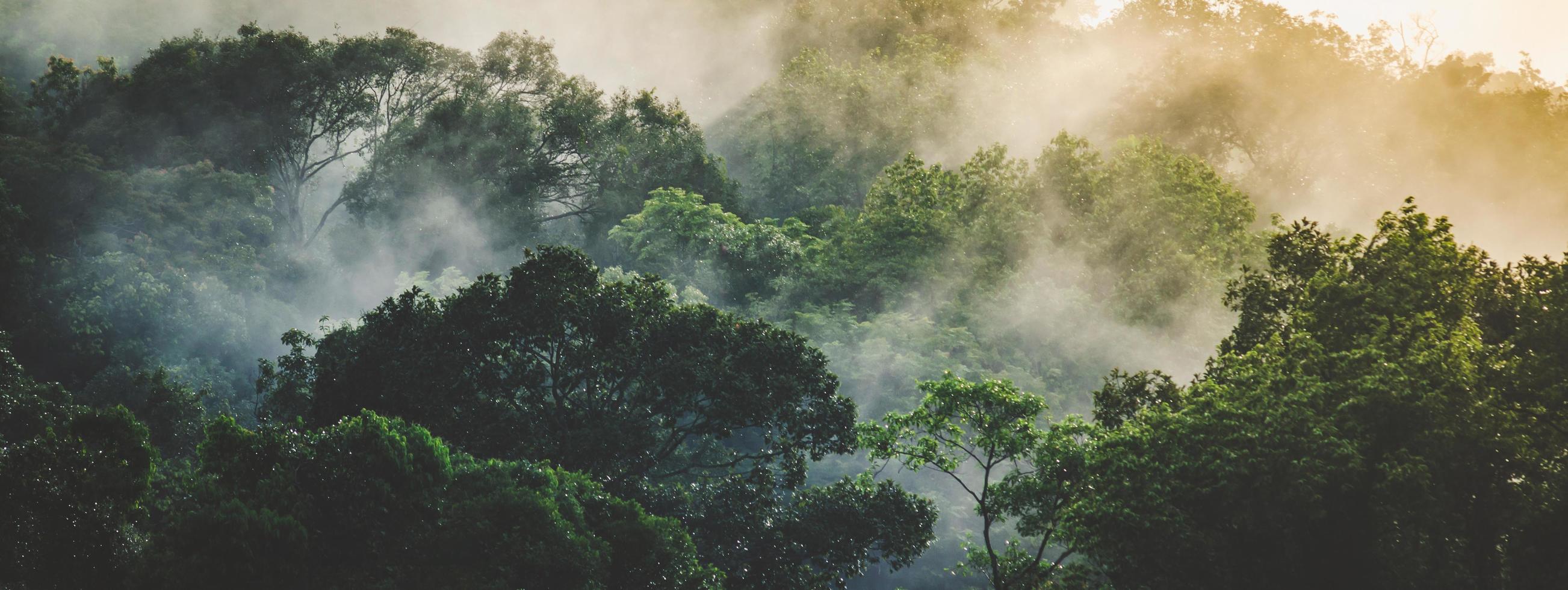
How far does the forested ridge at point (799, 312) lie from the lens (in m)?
11.2

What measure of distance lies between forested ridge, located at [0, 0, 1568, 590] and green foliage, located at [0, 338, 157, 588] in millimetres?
42

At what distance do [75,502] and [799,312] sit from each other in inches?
824

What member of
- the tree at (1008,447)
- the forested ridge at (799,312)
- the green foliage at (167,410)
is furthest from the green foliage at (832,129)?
the tree at (1008,447)

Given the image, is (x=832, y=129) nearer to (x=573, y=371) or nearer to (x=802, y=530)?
(x=573, y=371)

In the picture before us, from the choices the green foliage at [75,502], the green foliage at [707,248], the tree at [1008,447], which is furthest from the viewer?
the green foliage at [707,248]

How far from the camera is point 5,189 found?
22562mm

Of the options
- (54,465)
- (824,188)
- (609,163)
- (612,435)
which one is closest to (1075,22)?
(824,188)

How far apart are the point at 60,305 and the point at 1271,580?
76.2 ft

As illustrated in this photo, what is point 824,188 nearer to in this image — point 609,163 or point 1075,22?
point 609,163

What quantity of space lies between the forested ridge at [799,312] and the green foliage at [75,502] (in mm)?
42

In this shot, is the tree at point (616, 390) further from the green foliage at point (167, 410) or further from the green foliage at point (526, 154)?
the green foliage at point (526, 154)

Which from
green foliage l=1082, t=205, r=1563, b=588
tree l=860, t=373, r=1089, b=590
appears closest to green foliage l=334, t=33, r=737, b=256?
tree l=860, t=373, r=1089, b=590

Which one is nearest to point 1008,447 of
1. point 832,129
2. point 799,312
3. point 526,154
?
point 799,312

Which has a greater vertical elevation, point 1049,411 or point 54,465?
point 1049,411
